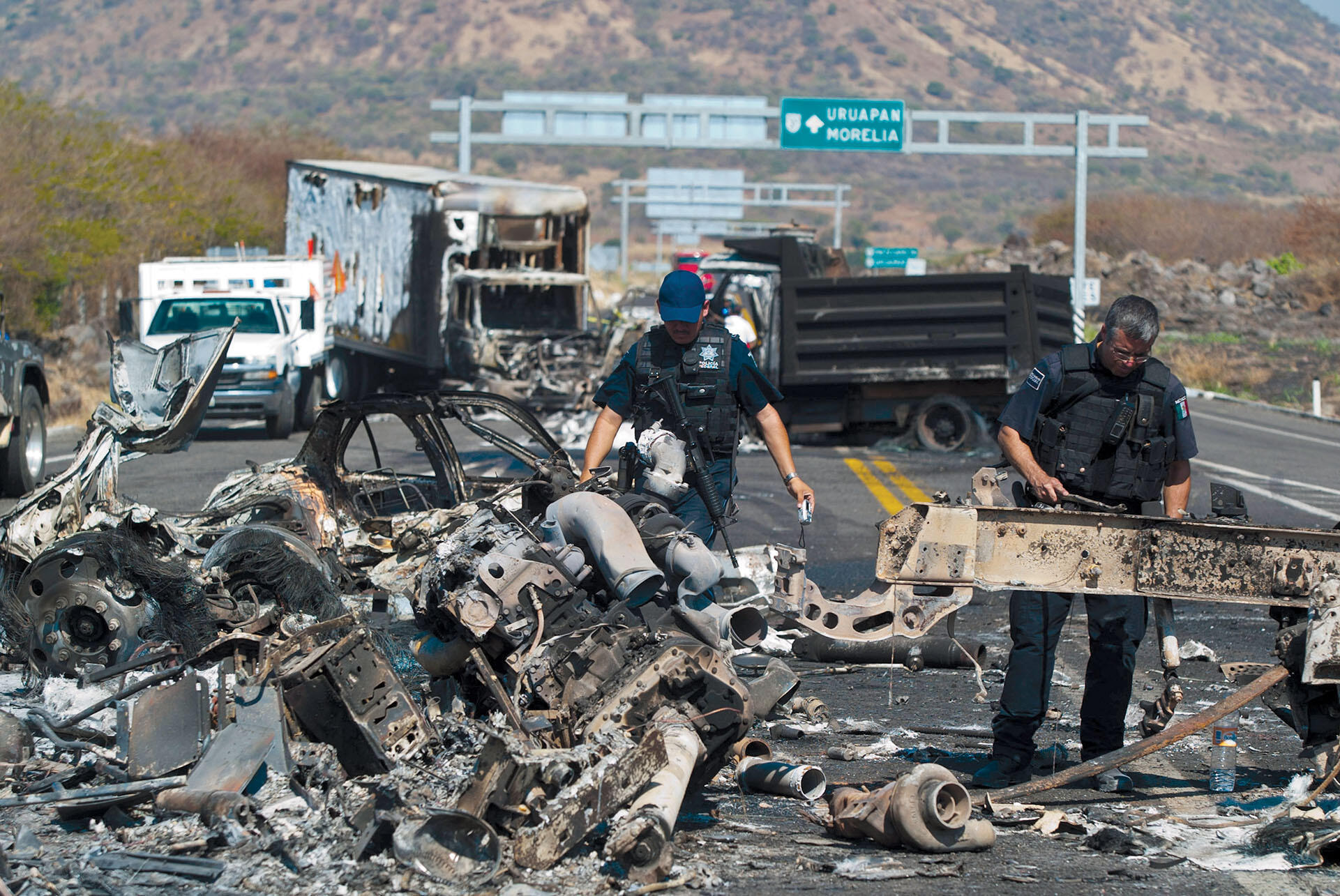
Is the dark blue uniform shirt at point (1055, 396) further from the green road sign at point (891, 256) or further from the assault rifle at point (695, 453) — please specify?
the green road sign at point (891, 256)

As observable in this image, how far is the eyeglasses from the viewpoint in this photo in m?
5.39

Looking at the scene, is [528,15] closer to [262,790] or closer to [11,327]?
[11,327]

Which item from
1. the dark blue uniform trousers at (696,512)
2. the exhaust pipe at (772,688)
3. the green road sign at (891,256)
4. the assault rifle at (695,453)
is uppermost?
the green road sign at (891,256)

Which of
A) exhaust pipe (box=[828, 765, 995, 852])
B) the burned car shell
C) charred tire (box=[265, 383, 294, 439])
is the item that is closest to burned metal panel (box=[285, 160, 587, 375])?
charred tire (box=[265, 383, 294, 439])

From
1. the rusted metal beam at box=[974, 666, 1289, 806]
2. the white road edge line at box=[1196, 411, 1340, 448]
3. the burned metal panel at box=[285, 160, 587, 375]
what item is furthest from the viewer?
the burned metal panel at box=[285, 160, 587, 375]

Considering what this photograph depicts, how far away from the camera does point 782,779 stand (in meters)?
5.12

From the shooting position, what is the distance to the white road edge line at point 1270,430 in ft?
67.7

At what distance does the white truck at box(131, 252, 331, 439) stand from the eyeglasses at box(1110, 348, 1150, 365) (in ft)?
48.3

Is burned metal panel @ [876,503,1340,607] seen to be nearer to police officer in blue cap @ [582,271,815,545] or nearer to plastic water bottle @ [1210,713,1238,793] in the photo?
plastic water bottle @ [1210,713,1238,793]

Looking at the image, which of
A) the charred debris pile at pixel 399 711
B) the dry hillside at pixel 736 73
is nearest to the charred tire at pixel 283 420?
the charred debris pile at pixel 399 711

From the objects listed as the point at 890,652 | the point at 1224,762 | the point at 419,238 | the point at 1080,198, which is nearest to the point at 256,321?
the point at 419,238

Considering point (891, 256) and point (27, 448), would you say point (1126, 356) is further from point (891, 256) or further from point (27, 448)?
point (891, 256)

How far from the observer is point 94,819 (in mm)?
4801

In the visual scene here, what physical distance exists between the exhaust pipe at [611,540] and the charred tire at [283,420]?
47.4ft
